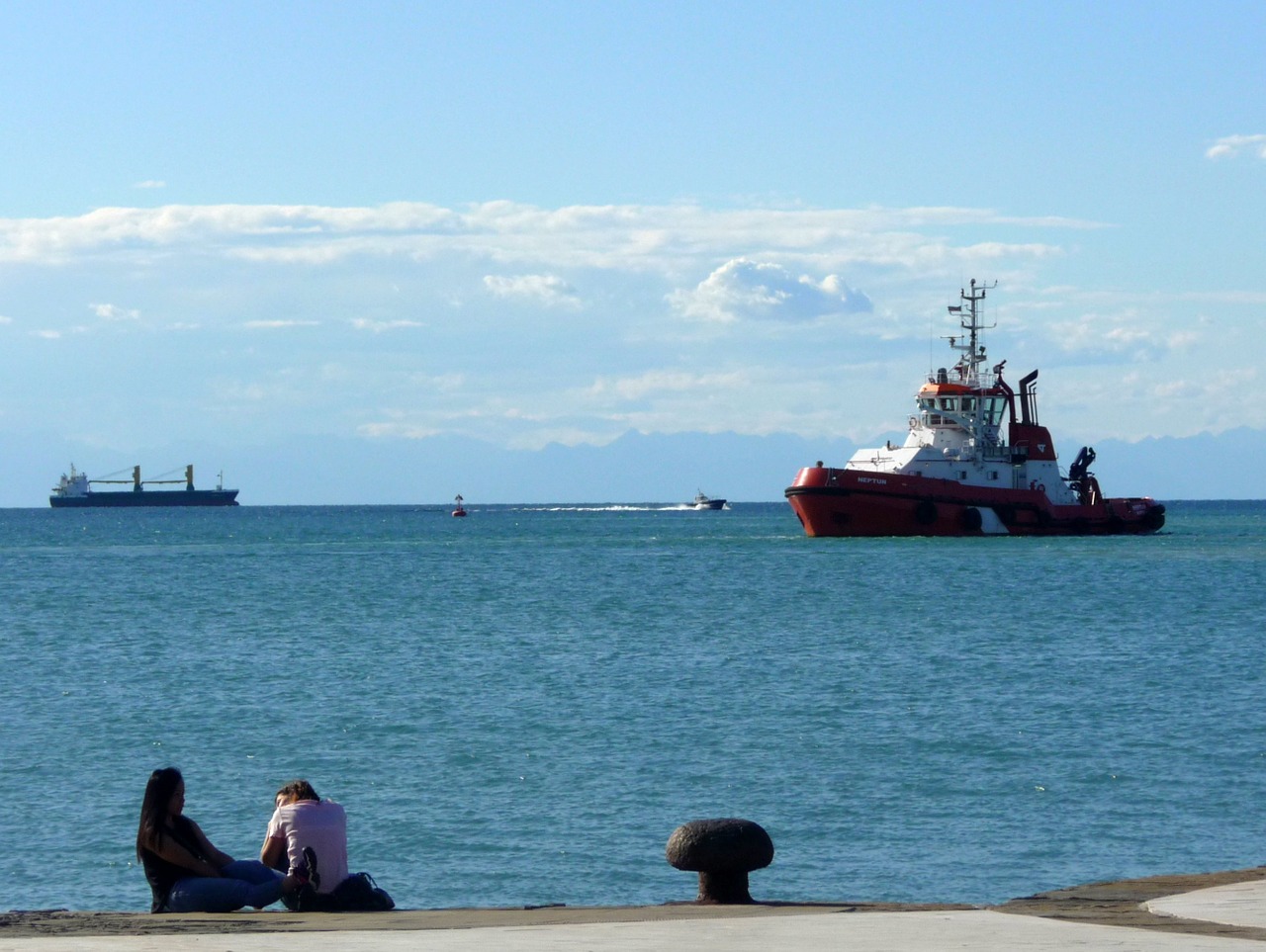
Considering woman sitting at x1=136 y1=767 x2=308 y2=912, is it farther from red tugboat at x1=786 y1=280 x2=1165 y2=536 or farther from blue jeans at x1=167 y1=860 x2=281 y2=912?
red tugboat at x1=786 y1=280 x2=1165 y2=536

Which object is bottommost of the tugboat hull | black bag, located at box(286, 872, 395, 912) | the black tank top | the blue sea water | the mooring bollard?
the blue sea water

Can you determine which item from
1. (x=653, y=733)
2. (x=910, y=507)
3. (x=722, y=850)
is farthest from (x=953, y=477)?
(x=722, y=850)

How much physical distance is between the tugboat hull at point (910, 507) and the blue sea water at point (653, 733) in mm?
15487

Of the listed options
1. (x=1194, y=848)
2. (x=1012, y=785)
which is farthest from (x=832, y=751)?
(x=1194, y=848)

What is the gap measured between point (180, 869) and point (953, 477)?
6502 centimetres

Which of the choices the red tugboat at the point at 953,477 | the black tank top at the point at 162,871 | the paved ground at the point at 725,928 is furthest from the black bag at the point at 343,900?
the red tugboat at the point at 953,477

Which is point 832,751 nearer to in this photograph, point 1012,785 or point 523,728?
point 1012,785

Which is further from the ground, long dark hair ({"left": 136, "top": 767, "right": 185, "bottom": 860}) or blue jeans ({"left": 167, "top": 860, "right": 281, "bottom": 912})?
long dark hair ({"left": 136, "top": 767, "right": 185, "bottom": 860})

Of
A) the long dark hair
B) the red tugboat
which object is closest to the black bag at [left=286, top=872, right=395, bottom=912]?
the long dark hair

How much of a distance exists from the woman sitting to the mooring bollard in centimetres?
239

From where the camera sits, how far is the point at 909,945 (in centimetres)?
812

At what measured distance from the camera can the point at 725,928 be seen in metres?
8.82

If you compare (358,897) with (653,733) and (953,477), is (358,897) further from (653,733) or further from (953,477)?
(953,477)

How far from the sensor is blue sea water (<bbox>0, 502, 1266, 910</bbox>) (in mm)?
16172
